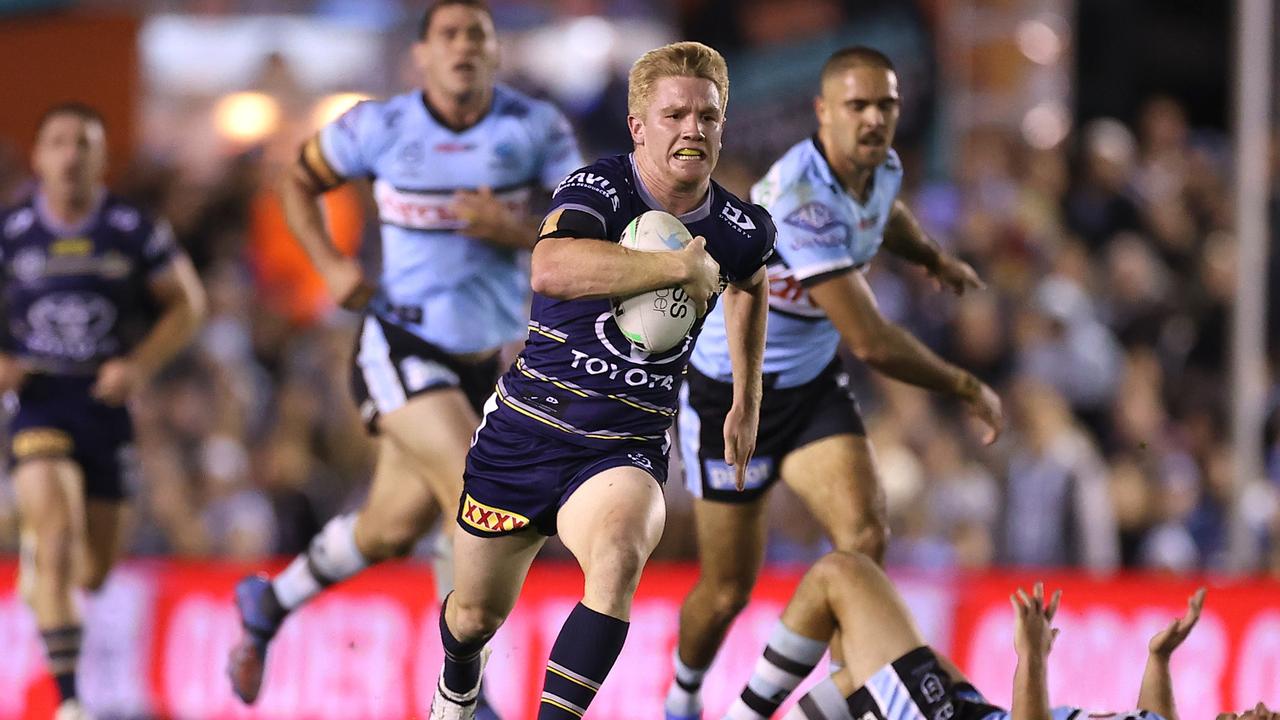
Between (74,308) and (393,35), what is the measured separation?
30.4ft

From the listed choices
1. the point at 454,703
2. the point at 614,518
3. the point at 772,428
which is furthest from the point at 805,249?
the point at 454,703

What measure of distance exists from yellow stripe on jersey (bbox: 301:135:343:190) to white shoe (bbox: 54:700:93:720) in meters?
2.78

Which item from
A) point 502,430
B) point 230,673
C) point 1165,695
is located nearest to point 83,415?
point 230,673

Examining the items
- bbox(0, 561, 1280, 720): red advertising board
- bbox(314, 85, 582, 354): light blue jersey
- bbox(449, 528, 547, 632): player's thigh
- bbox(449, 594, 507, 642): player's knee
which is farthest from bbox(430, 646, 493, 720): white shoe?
bbox(0, 561, 1280, 720): red advertising board

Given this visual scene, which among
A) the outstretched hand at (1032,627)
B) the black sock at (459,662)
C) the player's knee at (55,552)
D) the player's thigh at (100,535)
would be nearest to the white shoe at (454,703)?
the black sock at (459,662)

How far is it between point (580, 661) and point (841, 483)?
78.3 inches

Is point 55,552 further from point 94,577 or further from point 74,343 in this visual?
point 74,343

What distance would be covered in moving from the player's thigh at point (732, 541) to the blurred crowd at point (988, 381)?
4.51 meters

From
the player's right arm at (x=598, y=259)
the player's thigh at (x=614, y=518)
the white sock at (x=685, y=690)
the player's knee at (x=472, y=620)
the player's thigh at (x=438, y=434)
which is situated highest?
the player's right arm at (x=598, y=259)

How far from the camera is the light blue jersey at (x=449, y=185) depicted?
795 cm

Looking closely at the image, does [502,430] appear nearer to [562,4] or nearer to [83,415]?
[83,415]

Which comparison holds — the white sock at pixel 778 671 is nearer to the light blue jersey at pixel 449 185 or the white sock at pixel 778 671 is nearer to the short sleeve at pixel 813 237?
the short sleeve at pixel 813 237

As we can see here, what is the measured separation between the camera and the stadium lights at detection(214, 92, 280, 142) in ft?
58.0

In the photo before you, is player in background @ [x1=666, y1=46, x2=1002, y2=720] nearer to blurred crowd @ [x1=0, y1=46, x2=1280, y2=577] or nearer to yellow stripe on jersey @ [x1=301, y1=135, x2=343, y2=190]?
yellow stripe on jersey @ [x1=301, y1=135, x2=343, y2=190]
